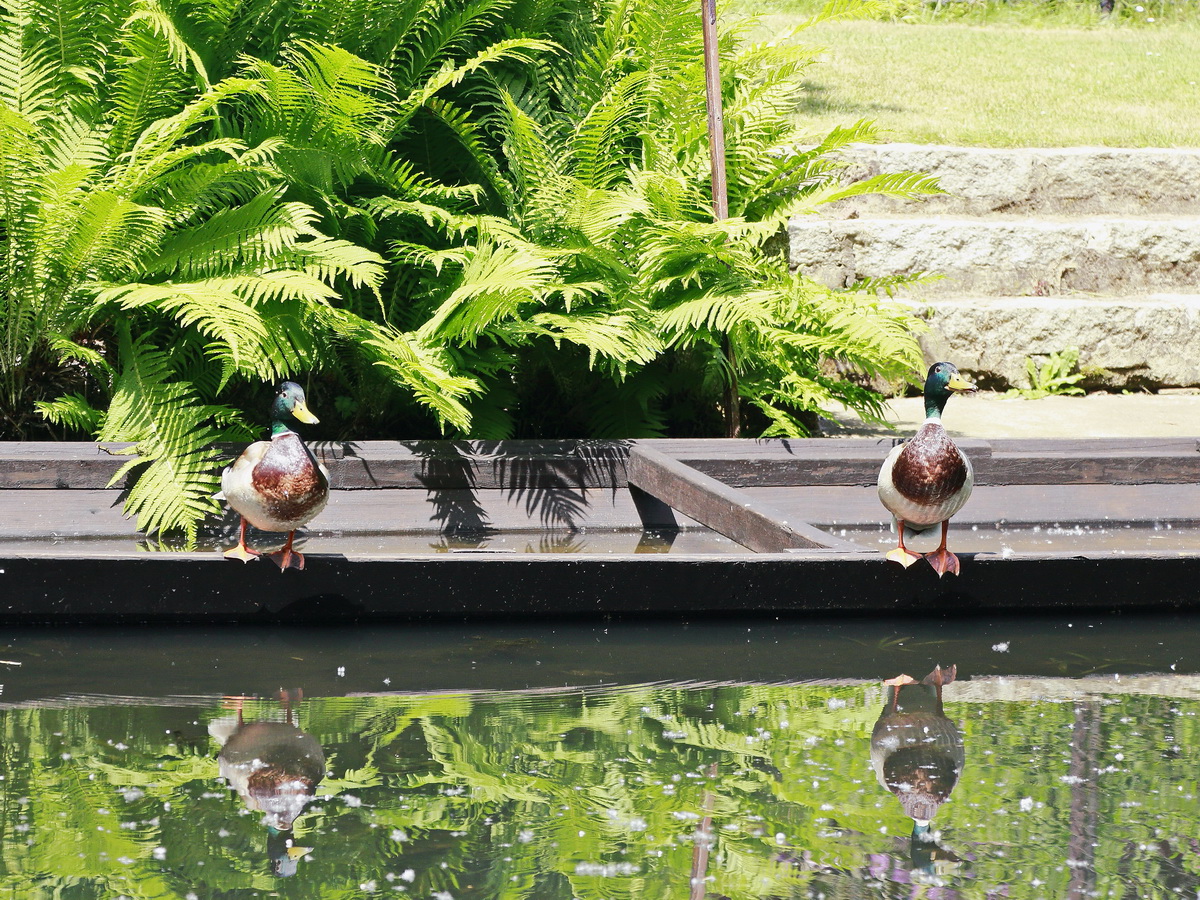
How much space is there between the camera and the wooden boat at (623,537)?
318cm

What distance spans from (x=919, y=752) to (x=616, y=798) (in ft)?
2.17

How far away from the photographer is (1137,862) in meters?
2.03

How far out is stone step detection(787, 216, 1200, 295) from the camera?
18.9 ft

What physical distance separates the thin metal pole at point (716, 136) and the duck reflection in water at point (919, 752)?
1772mm

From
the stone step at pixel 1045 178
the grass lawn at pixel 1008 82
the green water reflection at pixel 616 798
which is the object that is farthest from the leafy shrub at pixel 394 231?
the grass lawn at pixel 1008 82

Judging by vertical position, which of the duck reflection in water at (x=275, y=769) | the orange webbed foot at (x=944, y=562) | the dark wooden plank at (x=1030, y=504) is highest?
the dark wooden plank at (x=1030, y=504)

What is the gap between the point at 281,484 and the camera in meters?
3.17

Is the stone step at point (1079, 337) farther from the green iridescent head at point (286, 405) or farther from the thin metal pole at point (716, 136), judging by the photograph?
the green iridescent head at point (286, 405)

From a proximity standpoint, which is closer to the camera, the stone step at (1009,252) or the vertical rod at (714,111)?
the vertical rod at (714,111)

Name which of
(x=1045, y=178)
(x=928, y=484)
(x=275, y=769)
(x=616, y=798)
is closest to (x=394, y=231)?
(x=928, y=484)

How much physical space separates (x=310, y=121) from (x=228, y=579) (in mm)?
1740

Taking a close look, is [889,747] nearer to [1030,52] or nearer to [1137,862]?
[1137,862]

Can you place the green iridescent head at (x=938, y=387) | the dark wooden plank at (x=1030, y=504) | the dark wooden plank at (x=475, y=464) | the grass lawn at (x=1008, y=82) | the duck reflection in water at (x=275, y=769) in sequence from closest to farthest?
the duck reflection in water at (x=275, y=769) → the green iridescent head at (x=938, y=387) → the dark wooden plank at (x=475, y=464) → the dark wooden plank at (x=1030, y=504) → the grass lawn at (x=1008, y=82)

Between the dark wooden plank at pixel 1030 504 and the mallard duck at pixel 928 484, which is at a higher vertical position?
the dark wooden plank at pixel 1030 504
